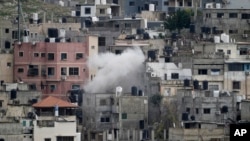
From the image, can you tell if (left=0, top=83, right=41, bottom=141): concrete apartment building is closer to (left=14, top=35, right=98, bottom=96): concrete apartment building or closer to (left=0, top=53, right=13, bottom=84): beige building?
Result: (left=14, top=35, right=98, bottom=96): concrete apartment building

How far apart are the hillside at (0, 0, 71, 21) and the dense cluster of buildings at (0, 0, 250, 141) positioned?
2002 millimetres

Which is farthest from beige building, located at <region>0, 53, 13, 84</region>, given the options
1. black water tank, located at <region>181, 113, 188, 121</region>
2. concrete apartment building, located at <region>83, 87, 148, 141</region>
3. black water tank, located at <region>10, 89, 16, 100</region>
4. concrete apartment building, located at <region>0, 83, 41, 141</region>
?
black water tank, located at <region>181, 113, 188, 121</region>

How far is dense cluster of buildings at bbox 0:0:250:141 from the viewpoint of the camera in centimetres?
4128

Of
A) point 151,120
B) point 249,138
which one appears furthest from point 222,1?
point 249,138

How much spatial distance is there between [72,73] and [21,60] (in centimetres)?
191

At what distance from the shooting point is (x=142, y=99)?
4488 cm

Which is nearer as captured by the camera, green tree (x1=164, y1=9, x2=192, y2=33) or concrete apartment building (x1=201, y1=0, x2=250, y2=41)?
concrete apartment building (x1=201, y1=0, x2=250, y2=41)

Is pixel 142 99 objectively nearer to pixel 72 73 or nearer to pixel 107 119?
pixel 107 119

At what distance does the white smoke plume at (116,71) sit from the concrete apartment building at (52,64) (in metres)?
0.47

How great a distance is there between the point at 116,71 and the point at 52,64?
2490 mm

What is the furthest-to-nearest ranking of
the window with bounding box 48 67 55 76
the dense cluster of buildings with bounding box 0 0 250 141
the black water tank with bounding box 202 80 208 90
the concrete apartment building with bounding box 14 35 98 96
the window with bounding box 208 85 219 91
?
1. the window with bounding box 48 67 55 76
2. the concrete apartment building with bounding box 14 35 98 96
3. the window with bounding box 208 85 219 91
4. the black water tank with bounding box 202 80 208 90
5. the dense cluster of buildings with bounding box 0 0 250 141

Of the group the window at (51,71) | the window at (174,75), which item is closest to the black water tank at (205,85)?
the window at (174,75)

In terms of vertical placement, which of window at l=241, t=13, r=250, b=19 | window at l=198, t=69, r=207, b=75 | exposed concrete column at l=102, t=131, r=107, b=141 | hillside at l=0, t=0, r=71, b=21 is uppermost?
window at l=241, t=13, r=250, b=19

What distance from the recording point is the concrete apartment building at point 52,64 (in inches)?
2002
